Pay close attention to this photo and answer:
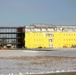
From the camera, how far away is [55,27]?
141 metres

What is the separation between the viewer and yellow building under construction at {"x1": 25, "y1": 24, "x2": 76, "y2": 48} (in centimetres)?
13725

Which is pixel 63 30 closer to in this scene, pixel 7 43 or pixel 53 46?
pixel 53 46

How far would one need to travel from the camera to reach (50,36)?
464 ft

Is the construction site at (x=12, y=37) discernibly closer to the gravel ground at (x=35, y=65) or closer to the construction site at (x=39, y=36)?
the construction site at (x=39, y=36)

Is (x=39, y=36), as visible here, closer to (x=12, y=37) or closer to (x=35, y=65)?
(x=12, y=37)

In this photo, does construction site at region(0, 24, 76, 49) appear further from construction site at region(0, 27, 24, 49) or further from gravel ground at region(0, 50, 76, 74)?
gravel ground at region(0, 50, 76, 74)

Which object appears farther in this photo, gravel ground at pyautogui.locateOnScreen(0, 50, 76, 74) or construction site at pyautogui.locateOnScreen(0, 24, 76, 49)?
construction site at pyautogui.locateOnScreen(0, 24, 76, 49)

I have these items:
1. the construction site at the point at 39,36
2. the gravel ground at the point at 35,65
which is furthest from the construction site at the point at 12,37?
the gravel ground at the point at 35,65

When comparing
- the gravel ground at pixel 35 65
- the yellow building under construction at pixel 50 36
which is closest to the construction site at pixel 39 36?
the yellow building under construction at pixel 50 36

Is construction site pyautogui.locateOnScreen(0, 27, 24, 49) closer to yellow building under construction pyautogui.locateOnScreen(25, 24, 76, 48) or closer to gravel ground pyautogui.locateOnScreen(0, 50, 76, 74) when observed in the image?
yellow building under construction pyautogui.locateOnScreen(25, 24, 76, 48)

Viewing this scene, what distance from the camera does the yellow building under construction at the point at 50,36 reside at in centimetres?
13725

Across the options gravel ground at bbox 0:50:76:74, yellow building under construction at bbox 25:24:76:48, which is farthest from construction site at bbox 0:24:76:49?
gravel ground at bbox 0:50:76:74

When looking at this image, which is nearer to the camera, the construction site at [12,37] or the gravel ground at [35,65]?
the gravel ground at [35,65]

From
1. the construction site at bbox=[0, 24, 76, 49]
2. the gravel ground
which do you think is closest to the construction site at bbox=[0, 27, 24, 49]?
the construction site at bbox=[0, 24, 76, 49]
